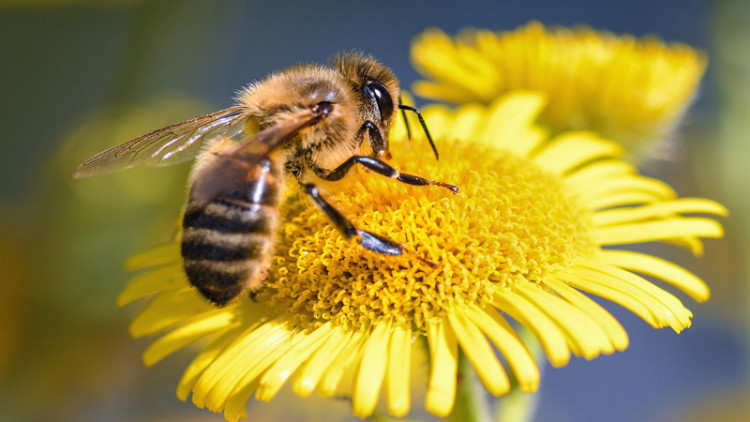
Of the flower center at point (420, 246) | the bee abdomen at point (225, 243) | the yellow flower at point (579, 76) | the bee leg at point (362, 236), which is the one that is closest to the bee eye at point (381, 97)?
the flower center at point (420, 246)

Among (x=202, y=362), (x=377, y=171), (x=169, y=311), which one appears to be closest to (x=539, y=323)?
(x=377, y=171)

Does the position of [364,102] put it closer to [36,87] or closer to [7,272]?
[7,272]

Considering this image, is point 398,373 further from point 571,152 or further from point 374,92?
point 571,152

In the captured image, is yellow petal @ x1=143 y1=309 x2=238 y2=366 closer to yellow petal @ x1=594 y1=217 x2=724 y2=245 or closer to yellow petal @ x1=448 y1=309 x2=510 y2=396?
yellow petal @ x1=448 y1=309 x2=510 y2=396

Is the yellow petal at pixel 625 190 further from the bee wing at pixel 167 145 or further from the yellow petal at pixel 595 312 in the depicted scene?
the bee wing at pixel 167 145

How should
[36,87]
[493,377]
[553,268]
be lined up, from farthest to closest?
[36,87], [553,268], [493,377]

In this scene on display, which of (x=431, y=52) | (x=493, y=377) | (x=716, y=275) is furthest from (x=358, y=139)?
(x=716, y=275)

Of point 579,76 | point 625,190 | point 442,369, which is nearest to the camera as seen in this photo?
point 442,369
